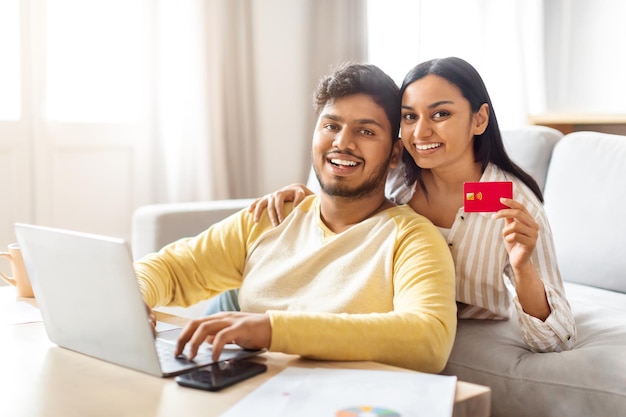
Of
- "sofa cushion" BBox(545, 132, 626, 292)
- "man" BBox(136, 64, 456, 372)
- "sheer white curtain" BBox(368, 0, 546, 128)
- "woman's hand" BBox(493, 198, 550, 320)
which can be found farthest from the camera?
"sheer white curtain" BBox(368, 0, 546, 128)

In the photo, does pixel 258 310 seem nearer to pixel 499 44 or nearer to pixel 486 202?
pixel 486 202

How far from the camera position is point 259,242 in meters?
1.56

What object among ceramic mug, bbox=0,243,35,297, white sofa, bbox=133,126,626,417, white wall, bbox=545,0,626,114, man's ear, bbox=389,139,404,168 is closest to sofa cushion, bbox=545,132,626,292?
white sofa, bbox=133,126,626,417

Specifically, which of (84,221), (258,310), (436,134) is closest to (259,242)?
(258,310)

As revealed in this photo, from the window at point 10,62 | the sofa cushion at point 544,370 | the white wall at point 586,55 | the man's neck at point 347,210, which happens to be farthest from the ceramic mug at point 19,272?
the white wall at point 586,55

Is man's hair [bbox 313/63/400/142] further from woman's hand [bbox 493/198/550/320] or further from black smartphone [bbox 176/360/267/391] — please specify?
black smartphone [bbox 176/360/267/391]

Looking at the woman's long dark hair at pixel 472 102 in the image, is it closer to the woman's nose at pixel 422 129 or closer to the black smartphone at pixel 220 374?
the woman's nose at pixel 422 129

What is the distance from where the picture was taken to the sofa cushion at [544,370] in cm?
137

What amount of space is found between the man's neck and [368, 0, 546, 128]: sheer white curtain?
2657 millimetres

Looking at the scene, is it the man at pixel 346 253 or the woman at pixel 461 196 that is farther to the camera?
the woman at pixel 461 196

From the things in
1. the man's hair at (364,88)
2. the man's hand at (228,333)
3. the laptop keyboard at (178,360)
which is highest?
the man's hair at (364,88)

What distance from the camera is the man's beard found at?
148cm

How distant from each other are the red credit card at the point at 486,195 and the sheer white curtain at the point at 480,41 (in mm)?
2853

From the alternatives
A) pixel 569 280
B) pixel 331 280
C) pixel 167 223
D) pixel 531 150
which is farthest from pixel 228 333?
pixel 531 150
